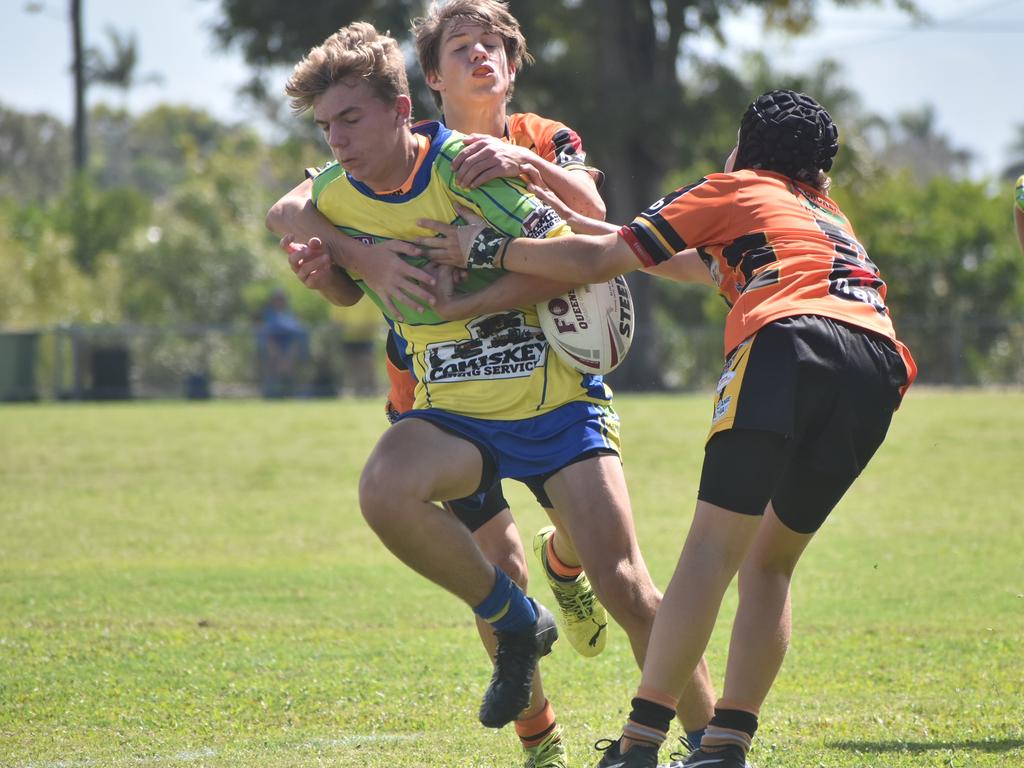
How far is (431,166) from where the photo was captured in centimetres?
477

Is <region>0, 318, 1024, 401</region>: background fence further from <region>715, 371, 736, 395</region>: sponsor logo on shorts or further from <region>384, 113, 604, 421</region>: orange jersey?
<region>715, 371, 736, 395</region>: sponsor logo on shorts

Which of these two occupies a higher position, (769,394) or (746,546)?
(769,394)

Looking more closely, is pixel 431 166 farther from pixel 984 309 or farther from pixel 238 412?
pixel 984 309

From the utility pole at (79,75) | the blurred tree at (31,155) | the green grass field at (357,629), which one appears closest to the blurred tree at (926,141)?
the blurred tree at (31,155)

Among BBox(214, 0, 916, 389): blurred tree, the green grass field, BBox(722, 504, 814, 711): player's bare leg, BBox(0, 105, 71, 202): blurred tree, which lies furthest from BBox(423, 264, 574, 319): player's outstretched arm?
BBox(0, 105, 71, 202): blurred tree

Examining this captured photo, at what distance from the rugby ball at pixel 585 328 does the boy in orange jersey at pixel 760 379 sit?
0.23m

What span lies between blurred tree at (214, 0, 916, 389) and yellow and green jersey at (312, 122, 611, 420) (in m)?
24.4

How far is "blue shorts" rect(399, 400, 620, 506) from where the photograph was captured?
4.66 m

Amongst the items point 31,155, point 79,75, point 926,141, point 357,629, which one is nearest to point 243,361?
point 357,629

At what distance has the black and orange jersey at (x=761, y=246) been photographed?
14.2 ft

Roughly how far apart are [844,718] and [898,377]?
1728 millimetres

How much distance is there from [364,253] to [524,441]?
0.86 m

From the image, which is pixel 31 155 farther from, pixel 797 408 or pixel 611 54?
pixel 797 408

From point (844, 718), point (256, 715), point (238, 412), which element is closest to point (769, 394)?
point (844, 718)
